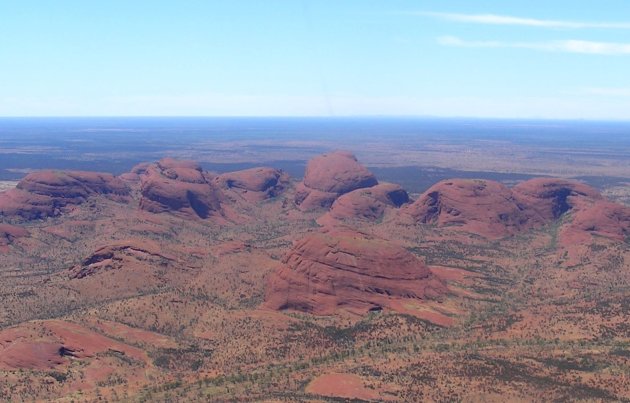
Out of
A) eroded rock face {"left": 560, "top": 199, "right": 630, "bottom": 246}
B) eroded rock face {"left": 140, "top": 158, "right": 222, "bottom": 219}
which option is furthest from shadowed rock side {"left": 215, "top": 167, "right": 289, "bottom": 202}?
eroded rock face {"left": 560, "top": 199, "right": 630, "bottom": 246}

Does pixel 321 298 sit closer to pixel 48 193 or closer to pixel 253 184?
pixel 48 193

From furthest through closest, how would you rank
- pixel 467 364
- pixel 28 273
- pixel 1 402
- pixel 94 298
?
pixel 28 273
pixel 94 298
pixel 467 364
pixel 1 402

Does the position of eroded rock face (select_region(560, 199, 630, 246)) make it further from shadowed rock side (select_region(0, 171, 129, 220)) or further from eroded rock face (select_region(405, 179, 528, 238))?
shadowed rock side (select_region(0, 171, 129, 220))

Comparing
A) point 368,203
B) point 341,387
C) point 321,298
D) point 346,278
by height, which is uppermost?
point 346,278

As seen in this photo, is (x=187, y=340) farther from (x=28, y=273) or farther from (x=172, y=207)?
(x=172, y=207)

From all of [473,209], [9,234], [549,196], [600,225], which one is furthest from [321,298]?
[549,196]

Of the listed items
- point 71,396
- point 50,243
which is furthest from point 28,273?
point 71,396
